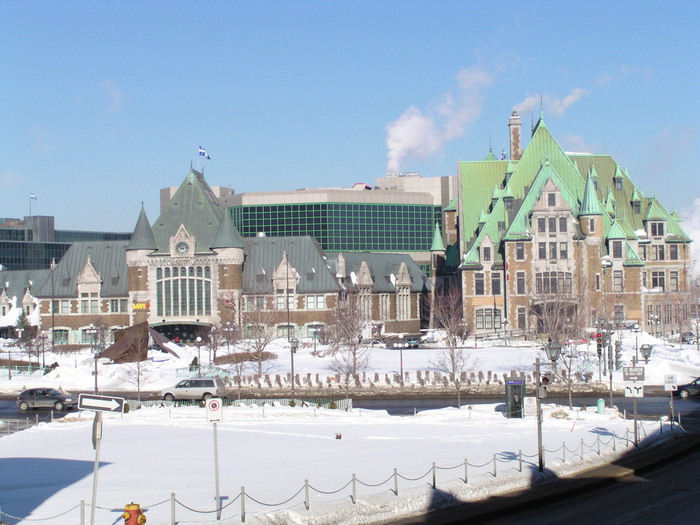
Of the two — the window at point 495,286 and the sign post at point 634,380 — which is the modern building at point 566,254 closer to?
the window at point 495,286

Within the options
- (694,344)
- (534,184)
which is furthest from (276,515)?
(534,184)

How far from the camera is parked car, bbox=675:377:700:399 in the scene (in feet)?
191

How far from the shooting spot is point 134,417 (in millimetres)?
49312

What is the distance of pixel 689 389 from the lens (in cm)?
5844

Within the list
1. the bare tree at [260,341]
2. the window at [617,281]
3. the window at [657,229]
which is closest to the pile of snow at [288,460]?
the bare tree at [260,341]

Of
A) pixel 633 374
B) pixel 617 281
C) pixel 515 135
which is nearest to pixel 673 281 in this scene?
pixel 617 281

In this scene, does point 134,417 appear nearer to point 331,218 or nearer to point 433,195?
point 331,218

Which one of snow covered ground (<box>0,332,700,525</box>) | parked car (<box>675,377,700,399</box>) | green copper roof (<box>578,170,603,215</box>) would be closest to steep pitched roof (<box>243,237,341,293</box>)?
green copper roof (<box>578,170,603,215</box>)

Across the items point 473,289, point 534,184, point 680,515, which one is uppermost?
point 534,184

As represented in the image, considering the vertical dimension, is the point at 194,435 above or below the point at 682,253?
below

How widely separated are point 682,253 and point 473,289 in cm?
2263

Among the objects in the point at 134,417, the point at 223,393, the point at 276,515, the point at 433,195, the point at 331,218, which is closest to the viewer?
the point at 276,515

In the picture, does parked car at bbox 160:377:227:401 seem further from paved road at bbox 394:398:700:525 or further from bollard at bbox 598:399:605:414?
paved road at bbox 394:398:700:525

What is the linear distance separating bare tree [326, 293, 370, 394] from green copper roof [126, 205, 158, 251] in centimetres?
2095
